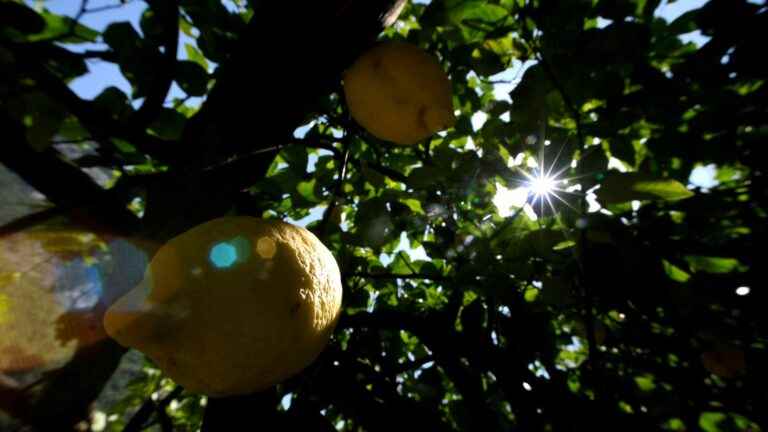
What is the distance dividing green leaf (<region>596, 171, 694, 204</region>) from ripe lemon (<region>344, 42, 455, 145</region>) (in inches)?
18.6

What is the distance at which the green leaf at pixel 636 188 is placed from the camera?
2.21 feet

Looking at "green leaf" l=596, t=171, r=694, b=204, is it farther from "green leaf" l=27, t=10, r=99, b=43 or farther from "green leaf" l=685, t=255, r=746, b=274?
"green leaf" l=27, t=10, r=99, b=43

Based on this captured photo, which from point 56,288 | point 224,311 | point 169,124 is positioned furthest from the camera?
point 56,288

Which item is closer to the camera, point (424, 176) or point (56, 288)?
point (424, 176)

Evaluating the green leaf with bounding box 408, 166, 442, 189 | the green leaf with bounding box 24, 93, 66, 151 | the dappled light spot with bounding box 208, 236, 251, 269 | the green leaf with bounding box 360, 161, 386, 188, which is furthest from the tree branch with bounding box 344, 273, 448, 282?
the green leaf with bounding box 24, 93, 66, 151

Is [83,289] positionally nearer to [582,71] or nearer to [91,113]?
[91,113]

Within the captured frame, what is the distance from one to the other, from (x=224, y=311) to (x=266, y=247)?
125mm

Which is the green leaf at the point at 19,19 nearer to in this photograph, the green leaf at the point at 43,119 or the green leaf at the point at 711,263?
the green leaf at the point at 43,119

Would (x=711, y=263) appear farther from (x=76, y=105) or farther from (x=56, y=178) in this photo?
(x=56, y=178)

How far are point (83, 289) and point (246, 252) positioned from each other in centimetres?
103

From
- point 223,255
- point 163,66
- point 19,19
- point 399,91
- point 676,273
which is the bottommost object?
point 223,255

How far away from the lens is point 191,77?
3.78ft

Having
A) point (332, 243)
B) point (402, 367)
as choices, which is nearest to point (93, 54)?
A: point (332, 243)

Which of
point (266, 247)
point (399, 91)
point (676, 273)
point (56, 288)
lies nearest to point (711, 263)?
point (676, 273)
